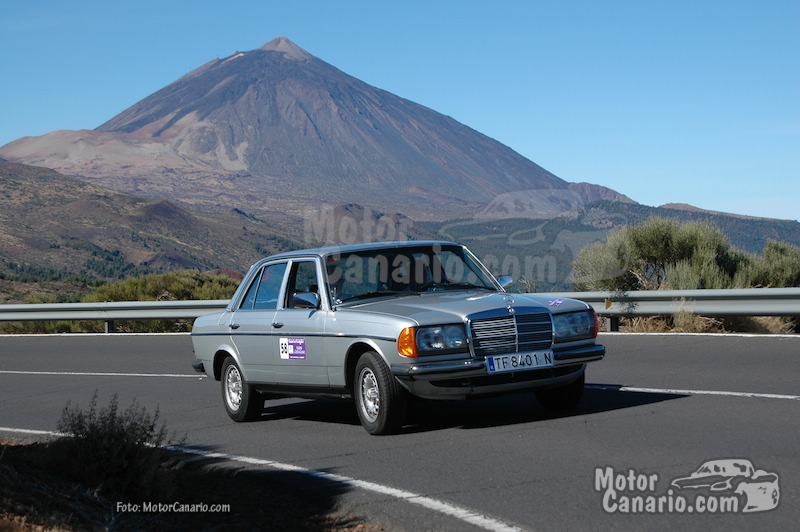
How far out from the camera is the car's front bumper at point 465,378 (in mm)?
8797

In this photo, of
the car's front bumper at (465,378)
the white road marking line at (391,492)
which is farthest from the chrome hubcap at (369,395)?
the white road marking line at (391,492)

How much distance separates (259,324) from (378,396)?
2034mm

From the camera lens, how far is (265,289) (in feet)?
36.4

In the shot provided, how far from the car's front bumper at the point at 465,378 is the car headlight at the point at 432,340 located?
96 mm

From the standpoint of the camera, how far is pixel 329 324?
973 cm

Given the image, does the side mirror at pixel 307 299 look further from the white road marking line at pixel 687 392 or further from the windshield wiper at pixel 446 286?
the white road marking line at pixel 687 392

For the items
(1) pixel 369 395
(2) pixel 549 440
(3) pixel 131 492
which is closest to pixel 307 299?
(1) pixel 369 395

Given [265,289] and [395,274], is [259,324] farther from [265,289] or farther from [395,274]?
[395,274]

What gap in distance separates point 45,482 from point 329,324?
11.5 ft

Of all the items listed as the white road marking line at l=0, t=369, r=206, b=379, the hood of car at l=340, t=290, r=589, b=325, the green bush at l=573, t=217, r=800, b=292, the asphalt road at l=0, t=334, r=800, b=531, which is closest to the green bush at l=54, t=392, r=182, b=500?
the asphalt road at l=0, t=334, r=800, b=531

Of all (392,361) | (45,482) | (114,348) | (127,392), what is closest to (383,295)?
(392,361)

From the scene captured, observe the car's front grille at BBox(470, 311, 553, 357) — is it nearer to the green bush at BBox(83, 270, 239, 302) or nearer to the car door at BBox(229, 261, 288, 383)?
the car door at BBox(229, 261, 288, 383)

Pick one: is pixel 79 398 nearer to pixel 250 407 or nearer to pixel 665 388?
pixel 250 407

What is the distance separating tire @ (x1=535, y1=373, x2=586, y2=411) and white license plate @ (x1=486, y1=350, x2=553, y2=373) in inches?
23.4
